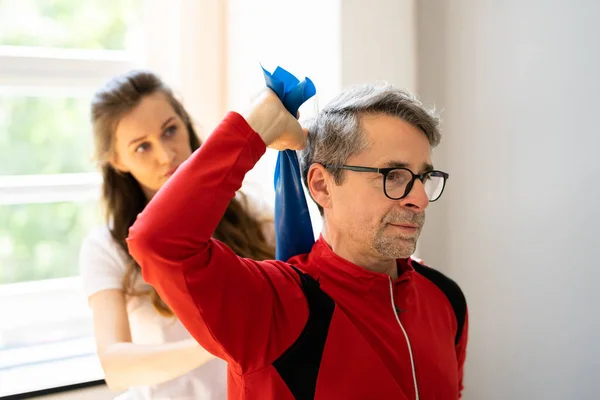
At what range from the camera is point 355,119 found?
119cm

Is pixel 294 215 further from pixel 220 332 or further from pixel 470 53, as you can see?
pixel 470 53

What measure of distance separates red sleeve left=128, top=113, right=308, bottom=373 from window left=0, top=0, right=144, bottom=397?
140 centimetres

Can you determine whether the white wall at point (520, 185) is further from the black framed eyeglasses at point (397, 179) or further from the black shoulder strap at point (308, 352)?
the black shoulder strap at point (308, 352)

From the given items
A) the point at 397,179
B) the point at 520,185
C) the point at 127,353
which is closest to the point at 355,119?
the point at 397,179

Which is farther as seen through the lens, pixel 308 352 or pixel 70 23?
pixel 70 23

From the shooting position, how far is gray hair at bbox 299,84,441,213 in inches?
46.7

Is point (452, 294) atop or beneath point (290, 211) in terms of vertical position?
beneath

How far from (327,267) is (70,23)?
1.67 metres

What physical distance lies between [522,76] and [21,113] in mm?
1815

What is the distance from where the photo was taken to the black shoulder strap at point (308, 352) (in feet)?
3.46

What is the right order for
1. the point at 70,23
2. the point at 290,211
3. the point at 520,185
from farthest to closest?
1. the point at 70,23
2. the point at 520,185
3. the point at 290,211

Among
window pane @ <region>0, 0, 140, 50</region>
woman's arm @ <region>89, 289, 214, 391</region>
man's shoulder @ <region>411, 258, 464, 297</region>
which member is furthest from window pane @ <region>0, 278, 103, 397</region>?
man's shoulder @ <region>411, 258, 464, 297</region>

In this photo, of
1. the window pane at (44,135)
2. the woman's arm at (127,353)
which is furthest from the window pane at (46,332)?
the woman's arm at (127,353)

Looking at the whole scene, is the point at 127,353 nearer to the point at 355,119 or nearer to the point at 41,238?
the point at 355,119
